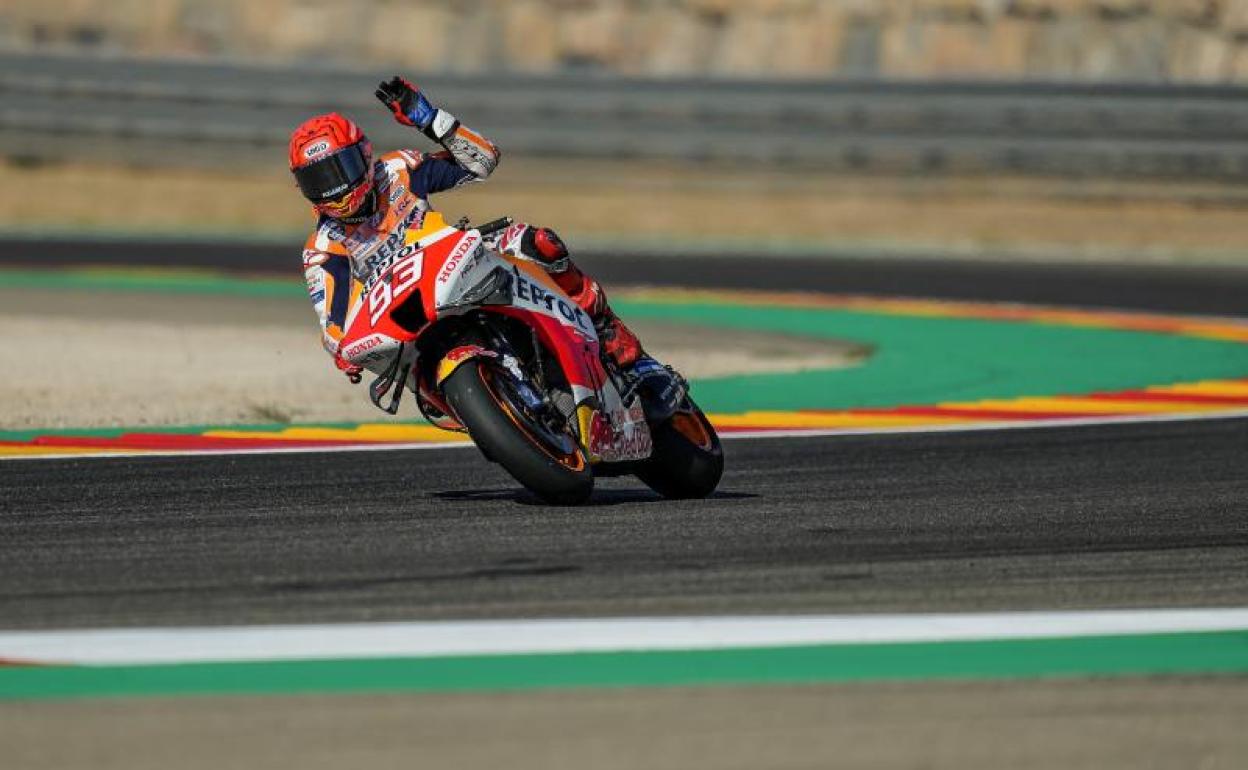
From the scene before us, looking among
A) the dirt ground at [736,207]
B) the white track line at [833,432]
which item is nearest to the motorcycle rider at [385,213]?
the white track line at [833,432]

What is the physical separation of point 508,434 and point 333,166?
1.24 m

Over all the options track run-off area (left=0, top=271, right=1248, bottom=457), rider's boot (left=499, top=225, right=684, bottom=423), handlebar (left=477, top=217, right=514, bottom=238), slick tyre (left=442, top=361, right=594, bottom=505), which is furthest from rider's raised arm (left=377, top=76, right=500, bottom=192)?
track run-off area (left=0, top=271, right=1248, bottom=457)

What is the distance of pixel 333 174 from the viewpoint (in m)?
8.18

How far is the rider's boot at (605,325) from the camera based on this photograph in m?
8.38

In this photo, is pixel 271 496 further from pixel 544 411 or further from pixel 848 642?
pixel 848 642

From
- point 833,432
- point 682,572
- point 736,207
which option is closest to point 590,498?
point 682,572

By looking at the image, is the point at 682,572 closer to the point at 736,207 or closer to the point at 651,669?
the point at 651,669

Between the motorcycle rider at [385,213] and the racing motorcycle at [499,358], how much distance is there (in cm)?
10

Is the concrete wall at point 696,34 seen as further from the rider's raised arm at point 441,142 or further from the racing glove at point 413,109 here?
the racing glove at point 413,109

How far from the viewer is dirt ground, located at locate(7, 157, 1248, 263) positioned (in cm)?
2092

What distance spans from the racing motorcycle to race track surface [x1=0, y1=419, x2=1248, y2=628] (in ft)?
0.69

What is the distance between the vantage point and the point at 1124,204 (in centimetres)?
2128

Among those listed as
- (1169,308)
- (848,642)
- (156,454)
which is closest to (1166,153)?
(1169,308)

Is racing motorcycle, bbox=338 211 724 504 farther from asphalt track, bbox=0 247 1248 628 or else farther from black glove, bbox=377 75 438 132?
black glove, bbox=377 75 438 132
